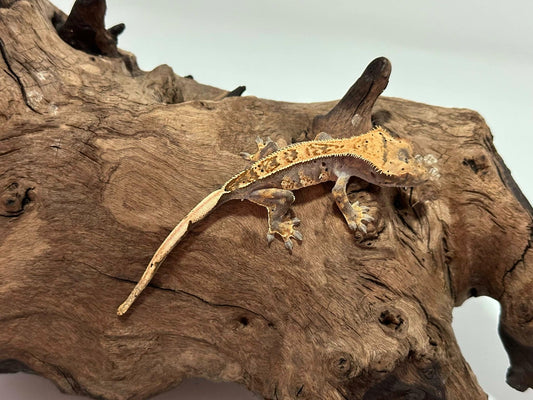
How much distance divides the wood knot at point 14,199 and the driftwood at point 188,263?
0.01 m

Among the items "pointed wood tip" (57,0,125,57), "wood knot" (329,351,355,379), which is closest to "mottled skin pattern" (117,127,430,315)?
"wood knot" (329,351,355,379)

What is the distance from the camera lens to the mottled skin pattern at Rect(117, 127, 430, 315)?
3436 mm

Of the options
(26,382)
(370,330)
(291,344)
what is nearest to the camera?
(370,330)

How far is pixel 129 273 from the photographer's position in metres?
3.35

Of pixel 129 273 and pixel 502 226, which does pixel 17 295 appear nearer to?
pixel 129 273

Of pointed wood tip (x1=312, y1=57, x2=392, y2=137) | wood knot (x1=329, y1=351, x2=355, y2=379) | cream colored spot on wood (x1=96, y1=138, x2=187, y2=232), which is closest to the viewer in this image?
wood knot (x1=329, y1=351, x2=355, y2=379)

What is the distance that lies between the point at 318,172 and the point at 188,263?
137 cm

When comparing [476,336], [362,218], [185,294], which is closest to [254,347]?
[185,294]

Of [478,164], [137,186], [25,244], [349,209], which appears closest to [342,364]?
[349,209]

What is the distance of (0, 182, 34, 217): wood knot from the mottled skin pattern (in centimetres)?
128

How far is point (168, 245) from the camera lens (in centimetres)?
320

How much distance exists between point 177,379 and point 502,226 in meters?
3.24

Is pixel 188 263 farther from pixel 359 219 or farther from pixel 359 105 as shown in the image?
pixel 359 105

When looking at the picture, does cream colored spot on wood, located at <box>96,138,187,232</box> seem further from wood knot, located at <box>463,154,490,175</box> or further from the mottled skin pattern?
wood knot, located at <box>463,154,490,175</box>
